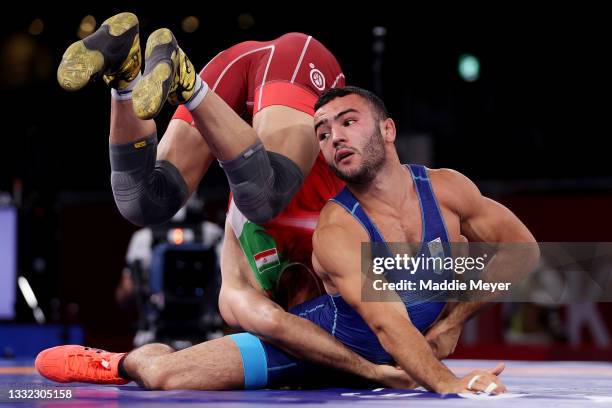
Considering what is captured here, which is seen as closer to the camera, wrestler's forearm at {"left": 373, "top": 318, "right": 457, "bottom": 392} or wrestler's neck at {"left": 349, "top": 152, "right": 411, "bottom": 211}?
wrestler's forearm at {"left": 373, "top": 318, "right": 457, "bottom": 392}

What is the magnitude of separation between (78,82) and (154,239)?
13.2 ft

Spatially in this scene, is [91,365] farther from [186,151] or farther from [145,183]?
[186,151]

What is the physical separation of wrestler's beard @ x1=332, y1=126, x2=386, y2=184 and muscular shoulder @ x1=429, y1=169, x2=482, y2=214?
21cm

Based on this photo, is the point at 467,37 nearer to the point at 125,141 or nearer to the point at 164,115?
the point at 164,115

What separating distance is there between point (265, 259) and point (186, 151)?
0.49 metres

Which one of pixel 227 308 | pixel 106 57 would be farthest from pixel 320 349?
pixel 106 57

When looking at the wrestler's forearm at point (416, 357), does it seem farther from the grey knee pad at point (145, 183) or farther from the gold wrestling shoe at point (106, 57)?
the gold wrestling shoe at point (106, 57)

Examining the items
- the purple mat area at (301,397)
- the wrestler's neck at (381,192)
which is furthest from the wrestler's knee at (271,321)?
the wrestler's neck at (381,192)

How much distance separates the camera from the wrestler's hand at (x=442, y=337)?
316 cm

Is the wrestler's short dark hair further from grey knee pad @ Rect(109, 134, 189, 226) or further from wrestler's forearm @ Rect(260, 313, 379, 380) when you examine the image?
wrestler's forearm @ Rect(260, 313, 379, 380)

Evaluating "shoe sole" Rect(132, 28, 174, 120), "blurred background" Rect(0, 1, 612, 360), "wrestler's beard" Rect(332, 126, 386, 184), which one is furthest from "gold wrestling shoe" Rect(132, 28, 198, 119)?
"blurred background" Rect(0, 1, 612, 360)

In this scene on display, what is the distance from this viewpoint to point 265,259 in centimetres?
347

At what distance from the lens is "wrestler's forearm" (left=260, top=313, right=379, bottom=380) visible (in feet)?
10.1

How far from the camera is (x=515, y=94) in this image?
1009 cm
